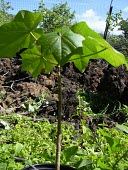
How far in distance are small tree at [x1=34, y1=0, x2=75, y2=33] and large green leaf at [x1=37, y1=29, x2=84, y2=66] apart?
648 cm

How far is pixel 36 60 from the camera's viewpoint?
96cm

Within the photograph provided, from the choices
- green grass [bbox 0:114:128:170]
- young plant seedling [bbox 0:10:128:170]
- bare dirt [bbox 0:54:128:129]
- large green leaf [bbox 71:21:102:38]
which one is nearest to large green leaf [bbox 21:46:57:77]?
young plant seedling [bbox 0:10:128:170]

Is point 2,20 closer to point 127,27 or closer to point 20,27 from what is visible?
point 127,27

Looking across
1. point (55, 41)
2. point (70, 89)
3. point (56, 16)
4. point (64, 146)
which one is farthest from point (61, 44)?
point (56, 16)

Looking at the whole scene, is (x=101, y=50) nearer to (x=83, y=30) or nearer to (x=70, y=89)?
(x=83, y=30)

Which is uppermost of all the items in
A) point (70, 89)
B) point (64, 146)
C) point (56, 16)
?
point (56, 16)

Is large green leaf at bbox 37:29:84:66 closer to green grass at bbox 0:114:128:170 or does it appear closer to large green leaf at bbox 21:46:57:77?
large green leaf at bbox 21:46:57:77

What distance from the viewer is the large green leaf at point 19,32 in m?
0.84

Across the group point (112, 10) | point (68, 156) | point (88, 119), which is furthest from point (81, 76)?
point (112, 10)

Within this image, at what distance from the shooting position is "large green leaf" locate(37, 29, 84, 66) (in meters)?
0.75

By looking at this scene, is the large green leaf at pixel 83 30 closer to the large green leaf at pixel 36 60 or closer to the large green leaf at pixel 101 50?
the large green leaf at pixel 101 50

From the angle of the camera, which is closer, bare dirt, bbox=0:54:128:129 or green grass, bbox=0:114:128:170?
green grass, bbox=0:114:128:170

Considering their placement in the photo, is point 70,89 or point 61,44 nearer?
point 61,44

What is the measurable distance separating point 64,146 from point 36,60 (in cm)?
95
